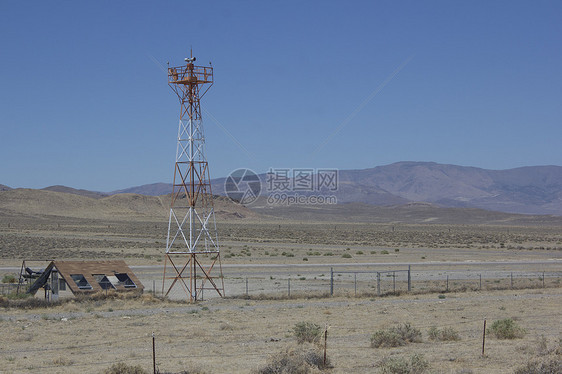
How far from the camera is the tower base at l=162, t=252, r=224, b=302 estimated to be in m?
27.4

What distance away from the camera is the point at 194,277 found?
26812mm

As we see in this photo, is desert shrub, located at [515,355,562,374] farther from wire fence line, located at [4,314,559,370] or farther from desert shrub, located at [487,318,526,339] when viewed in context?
desert shrub, located at [487,318,526,339]

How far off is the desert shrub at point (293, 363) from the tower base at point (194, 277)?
1195 cm

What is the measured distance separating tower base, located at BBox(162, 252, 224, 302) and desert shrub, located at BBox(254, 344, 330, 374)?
11952mm

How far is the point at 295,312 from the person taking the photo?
2477cm

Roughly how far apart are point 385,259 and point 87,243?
111 feet

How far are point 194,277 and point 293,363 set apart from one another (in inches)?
538

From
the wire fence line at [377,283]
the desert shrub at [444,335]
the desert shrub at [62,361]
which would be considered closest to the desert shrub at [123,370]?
the desert shrub at [62,361]

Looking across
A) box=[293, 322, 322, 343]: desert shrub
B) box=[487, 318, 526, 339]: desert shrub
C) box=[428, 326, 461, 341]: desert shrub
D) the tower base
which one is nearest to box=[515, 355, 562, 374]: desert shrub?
box=[428, 326, 461, 341]: desert shrub

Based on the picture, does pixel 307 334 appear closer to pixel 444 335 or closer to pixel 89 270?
pixel 444 335

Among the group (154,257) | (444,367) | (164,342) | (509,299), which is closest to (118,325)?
(164,342)

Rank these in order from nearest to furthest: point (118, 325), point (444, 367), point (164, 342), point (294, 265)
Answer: point (444, 367), point (164, 342), point (118, 325), point (294, 265)

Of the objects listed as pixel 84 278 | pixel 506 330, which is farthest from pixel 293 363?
pixel 84 278

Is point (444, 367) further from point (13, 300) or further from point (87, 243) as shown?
point (87, 243)
